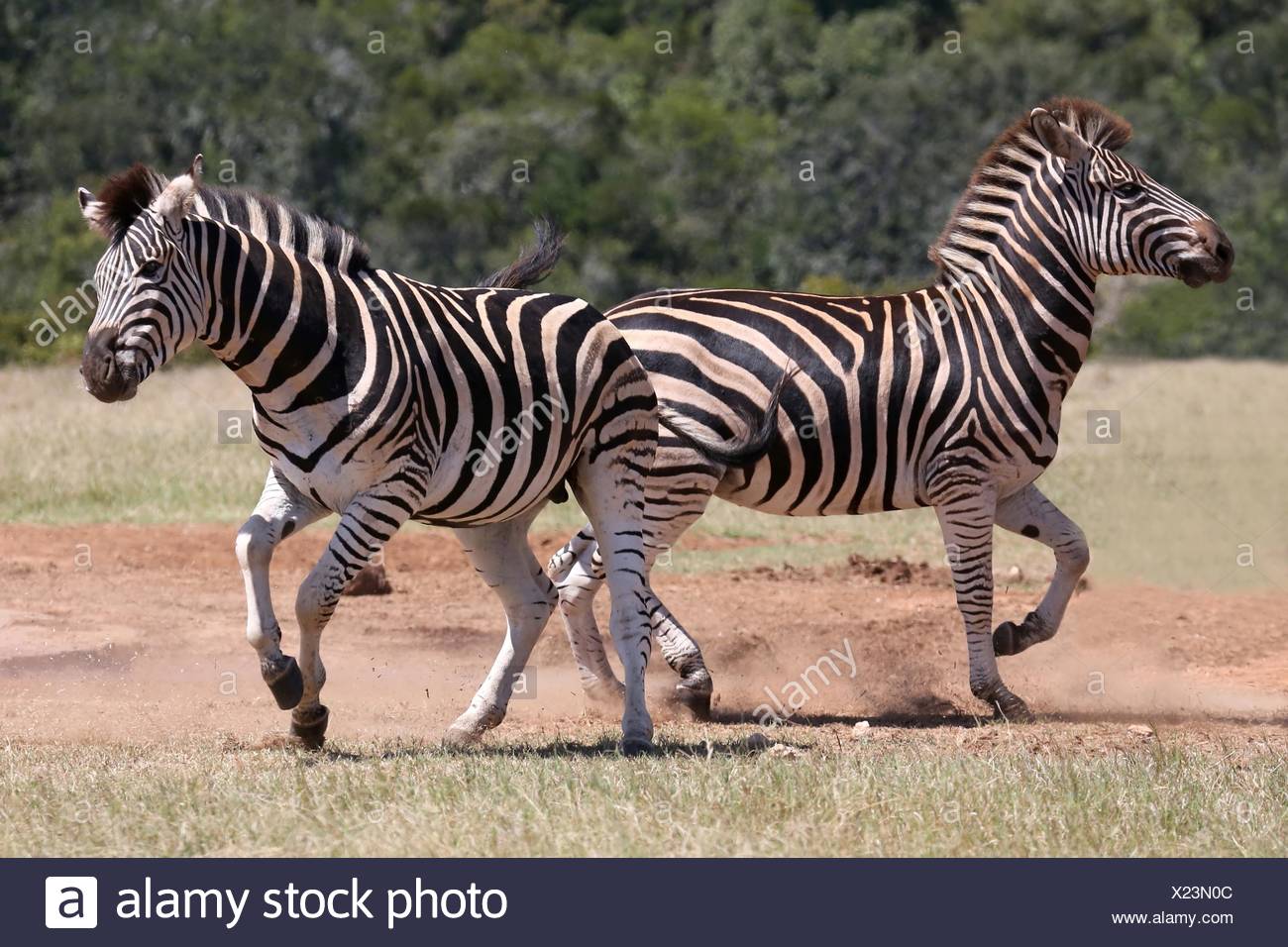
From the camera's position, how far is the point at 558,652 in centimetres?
1064

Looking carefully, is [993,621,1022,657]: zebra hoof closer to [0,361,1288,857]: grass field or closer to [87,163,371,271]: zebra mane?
[0,361,1288,857]: grass field

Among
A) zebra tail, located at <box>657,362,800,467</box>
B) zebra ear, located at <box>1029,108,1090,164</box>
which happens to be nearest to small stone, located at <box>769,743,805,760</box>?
zebra tail, located at <box>657,362,800,467</box>

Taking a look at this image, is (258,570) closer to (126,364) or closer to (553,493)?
(126,364)

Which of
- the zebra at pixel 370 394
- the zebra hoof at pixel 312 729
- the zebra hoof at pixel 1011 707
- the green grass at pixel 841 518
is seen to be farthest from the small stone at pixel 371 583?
the zebra hoof at pixel 1011 707

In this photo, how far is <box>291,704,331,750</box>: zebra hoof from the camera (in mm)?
7504

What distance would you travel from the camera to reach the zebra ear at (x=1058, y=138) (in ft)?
30.2

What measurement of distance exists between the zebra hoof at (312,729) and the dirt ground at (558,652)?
1.92 ft

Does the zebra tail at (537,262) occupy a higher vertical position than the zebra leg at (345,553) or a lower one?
higher

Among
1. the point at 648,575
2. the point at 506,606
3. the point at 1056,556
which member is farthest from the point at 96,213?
the point at 1056,556

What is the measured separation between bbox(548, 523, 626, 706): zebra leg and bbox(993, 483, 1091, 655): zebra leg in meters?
2.01

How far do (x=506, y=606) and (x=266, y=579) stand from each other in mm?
1347

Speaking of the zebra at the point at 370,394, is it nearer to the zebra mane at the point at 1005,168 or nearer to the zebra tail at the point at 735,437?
the zebra tail at the point at 735,437

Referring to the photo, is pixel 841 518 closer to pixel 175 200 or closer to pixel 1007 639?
pixel 1007 639

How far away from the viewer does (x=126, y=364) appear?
6.63 metres
